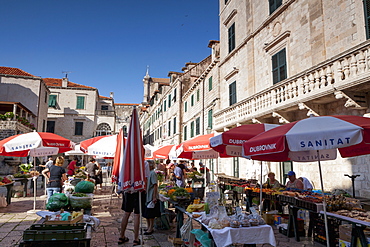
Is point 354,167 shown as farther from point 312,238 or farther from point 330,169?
point 312,238

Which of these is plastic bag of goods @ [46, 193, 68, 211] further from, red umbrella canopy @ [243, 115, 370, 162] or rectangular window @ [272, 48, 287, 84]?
rectangular window @ [272, 48, 287, 84]

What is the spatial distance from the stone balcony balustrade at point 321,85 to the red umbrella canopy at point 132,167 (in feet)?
20.5

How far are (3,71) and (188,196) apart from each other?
3424 centimetres

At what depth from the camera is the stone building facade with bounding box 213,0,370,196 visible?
8.05 meters

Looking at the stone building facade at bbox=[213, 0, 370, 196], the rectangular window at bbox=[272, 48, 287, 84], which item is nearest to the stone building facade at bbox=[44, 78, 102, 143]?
the stone building facade at bbox=[213, 0, 370, 196]

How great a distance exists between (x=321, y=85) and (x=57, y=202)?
27.5ft

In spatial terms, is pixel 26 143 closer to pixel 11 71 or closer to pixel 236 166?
pixel 236 166

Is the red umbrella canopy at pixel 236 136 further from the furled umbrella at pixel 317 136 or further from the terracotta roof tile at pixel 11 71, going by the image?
the terracotta roof tile at pixel 11 71

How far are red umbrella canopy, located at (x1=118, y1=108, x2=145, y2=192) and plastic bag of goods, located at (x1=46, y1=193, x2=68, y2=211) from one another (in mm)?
1709

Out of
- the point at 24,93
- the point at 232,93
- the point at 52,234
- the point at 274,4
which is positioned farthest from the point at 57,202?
the point at 24,93

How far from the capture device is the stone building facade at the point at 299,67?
8.05 meters

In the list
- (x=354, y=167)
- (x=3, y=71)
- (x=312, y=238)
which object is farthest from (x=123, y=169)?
(x=3, y=71)

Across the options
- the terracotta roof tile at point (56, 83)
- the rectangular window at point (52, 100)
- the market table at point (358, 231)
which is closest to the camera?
the market table at point (358, 231)

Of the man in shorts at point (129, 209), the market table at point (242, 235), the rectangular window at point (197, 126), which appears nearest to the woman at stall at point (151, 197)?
the man in shorts at point (129, 209)
